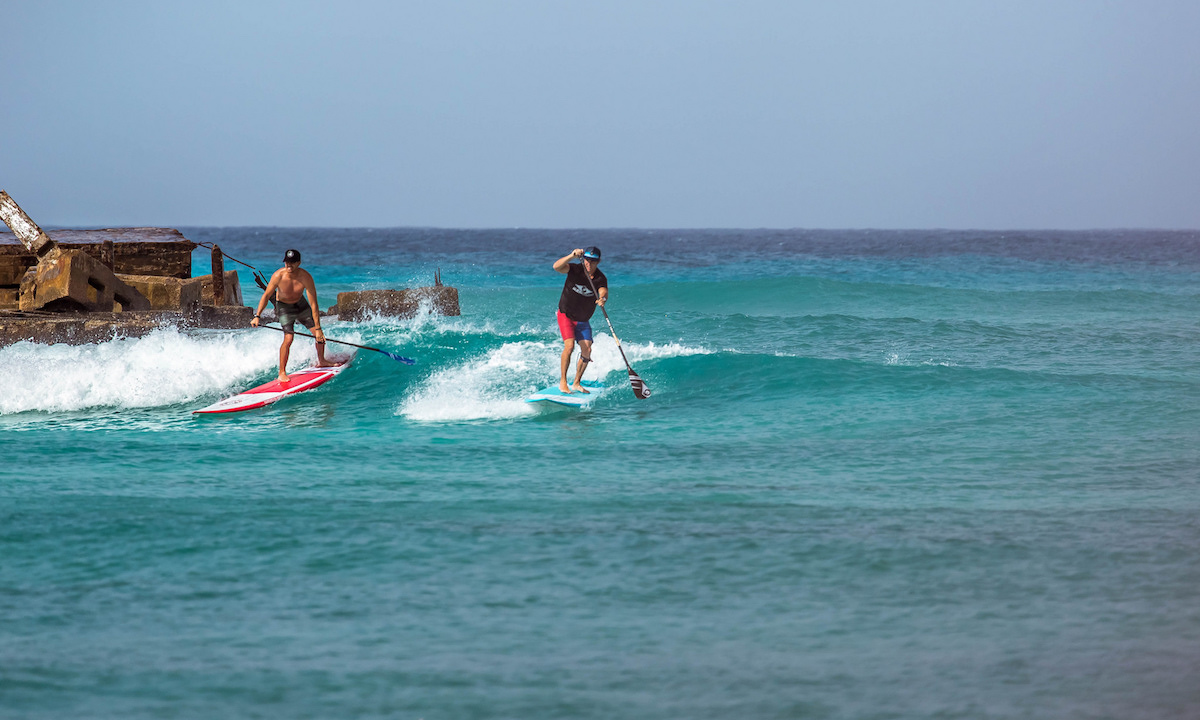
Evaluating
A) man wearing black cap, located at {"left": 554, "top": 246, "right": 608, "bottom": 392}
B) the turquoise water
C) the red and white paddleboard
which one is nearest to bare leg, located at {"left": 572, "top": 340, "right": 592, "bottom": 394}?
man wearing black cap, located at {"left": 554, "top": 246, "right": 608, "bottom": 392}

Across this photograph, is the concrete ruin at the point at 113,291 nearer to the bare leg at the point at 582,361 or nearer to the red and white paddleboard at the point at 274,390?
the red and white paddleboard at the point at 274,390

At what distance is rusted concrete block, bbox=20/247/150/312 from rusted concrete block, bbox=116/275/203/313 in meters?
0.71

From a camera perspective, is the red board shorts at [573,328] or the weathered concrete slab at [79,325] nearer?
Result: the red board shorts at [573,328]

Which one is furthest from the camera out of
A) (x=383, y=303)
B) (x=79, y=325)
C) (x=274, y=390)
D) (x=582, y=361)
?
(x=383, y=303)

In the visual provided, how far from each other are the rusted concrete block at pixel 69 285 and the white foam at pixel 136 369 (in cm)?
107

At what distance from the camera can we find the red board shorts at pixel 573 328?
11.7 m

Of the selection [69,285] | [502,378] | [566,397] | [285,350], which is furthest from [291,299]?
[69,285]

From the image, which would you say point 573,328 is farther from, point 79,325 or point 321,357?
point 79,325

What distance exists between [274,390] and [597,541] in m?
7.26

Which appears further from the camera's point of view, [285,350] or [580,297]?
[285,350]

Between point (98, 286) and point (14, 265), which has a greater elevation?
point (14, 265)

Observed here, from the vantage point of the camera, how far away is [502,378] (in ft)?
45.9

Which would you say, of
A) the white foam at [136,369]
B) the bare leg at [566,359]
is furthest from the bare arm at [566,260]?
the white foam at [136,369]

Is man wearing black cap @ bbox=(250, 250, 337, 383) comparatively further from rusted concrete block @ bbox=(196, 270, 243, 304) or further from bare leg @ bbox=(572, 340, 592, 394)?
rusted concrete block @ bbox=(196, 270, 243, 304)
